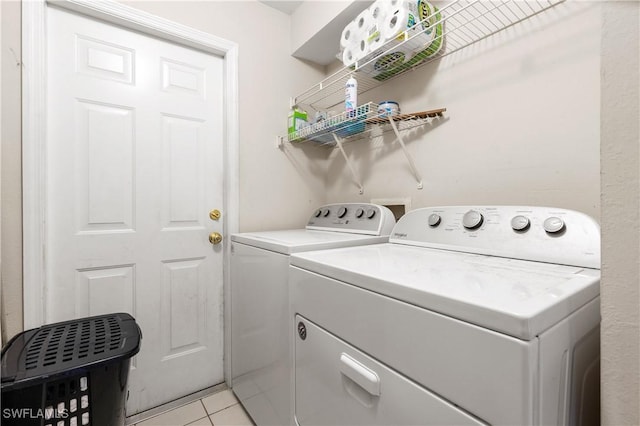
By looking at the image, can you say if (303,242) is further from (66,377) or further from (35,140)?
(35,140)

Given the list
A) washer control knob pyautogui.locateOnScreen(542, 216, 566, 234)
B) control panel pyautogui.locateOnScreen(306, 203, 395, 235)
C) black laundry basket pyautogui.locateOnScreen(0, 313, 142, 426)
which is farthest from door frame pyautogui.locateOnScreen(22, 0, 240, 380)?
washer control knob pyautogui.locateOnScreen(542, 216, 566, 234)

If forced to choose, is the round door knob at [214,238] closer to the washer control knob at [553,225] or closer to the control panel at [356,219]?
the control panel at [356,219]

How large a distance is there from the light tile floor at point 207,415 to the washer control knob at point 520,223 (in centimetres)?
157

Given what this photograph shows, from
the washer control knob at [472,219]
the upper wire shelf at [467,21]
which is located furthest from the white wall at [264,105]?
the washer control knob at [472,219]

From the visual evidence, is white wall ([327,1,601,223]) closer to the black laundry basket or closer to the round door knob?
the round door knob

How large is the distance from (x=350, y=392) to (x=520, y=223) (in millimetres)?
766

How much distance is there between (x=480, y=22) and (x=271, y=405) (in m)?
1.92

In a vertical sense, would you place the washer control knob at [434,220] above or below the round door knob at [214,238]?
above

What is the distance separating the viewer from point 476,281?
0.66m

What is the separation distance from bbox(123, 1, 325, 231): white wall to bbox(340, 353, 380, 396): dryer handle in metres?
1.26

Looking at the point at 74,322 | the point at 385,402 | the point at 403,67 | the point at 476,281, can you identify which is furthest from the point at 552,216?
the point at 74,322

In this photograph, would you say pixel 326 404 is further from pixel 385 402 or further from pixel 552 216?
pixel 552 216

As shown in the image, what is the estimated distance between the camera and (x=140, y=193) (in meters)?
1.57

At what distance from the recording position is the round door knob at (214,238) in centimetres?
178
